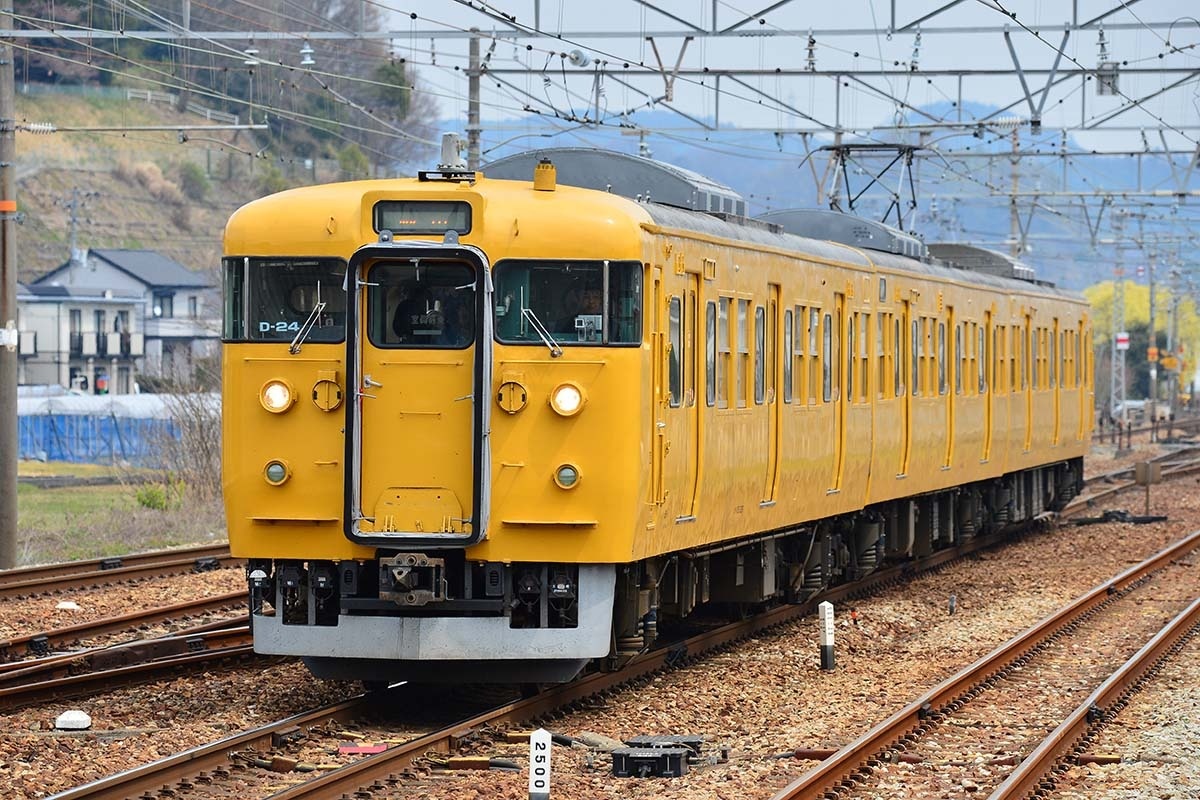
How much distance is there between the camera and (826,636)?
45.7ft

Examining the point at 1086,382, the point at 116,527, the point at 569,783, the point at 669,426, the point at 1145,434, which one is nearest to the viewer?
the point at 569,783

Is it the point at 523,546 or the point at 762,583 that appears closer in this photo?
the point at 523,546

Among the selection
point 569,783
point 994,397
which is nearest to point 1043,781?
point 569,783

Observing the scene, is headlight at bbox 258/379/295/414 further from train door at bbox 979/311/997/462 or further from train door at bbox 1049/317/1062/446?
train door at bbox 1049/317/1062/446

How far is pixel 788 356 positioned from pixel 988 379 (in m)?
8.80

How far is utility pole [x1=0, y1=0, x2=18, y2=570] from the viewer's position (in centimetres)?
2002

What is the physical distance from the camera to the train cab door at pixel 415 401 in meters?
10.9

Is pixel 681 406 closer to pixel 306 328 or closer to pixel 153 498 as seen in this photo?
pixel 306 328

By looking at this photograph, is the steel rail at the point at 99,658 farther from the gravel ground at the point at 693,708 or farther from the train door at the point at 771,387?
the train door at the point at 771,387

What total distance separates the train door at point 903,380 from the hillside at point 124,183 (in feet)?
170

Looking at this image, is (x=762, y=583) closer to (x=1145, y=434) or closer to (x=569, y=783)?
(x=569, y=783)

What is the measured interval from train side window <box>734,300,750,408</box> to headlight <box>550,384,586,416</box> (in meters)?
2.79

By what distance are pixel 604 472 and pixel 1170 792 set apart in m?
3.42

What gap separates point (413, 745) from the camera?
9.86m
